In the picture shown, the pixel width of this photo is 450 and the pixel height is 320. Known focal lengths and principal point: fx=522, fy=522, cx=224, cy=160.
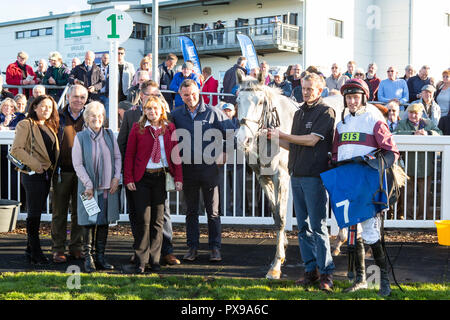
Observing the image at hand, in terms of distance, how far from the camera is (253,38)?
31.7 metres

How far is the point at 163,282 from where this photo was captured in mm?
5688

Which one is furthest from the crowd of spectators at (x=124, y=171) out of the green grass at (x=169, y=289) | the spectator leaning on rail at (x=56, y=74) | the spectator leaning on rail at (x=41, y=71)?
the spectator leaning on rail at (x=41, y=71)

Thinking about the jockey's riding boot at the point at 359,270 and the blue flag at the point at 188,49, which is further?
the blue flag at the point at 188,49

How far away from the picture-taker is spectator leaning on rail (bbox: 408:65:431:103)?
1216 centimetres

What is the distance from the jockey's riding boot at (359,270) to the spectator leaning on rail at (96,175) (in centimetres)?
285

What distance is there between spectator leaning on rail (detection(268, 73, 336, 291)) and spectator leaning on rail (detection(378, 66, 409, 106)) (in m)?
7.21

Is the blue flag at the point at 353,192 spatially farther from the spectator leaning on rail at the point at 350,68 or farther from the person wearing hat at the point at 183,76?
the spectator leaning on rail at the point at 350,68

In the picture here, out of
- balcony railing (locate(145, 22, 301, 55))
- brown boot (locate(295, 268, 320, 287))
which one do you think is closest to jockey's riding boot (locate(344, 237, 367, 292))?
brown boot (locate(295, 268, 320, 287))

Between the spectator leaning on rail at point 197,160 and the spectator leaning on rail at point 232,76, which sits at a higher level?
the spectator leaning on rail at point 232,76

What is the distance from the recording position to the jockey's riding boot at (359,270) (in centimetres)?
536
